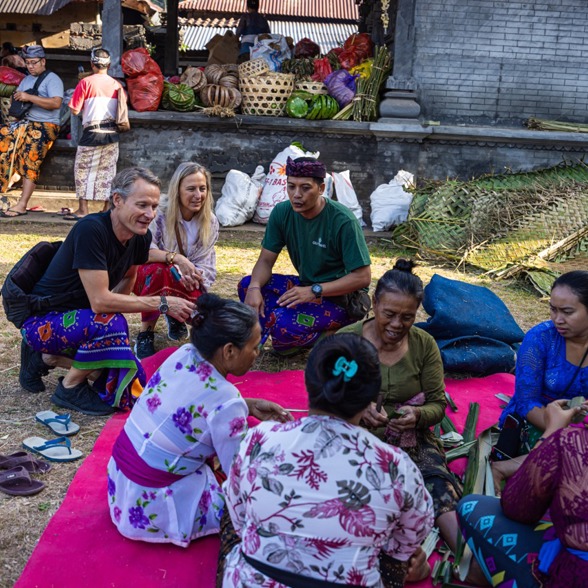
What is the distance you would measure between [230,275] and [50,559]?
14.9ft

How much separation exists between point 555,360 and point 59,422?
2.46 metres

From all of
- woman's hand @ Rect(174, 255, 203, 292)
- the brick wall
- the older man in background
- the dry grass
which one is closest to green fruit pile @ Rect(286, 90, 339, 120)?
the brick wall

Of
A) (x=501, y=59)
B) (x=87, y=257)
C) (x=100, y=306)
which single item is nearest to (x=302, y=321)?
(x=100, y=306)

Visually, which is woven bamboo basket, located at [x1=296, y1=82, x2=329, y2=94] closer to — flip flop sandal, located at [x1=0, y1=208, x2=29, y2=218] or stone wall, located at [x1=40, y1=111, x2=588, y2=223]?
stone wall, located at [x1=40, y1=111, x2=588, y2=223]

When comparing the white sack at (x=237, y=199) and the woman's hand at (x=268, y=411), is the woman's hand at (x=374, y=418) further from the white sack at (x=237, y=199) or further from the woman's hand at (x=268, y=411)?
the white sack at (x=237, y=199)

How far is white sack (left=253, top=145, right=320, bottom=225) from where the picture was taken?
8.94 metres

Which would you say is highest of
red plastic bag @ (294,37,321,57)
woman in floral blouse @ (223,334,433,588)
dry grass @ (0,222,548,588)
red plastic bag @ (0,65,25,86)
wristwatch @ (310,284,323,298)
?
red plastic bag @ (294,37,321,57)

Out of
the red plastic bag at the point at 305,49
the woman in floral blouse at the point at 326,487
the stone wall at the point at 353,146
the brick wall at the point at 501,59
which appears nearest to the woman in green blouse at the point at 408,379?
the woman in floral blouse at the point at 326,487

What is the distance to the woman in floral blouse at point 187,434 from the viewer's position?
273 centimetres

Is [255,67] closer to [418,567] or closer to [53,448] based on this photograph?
[53,448]

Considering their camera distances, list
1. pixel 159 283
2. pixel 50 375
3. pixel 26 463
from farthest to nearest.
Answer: pixel 159 283, pixel 50 375, pixel 26 463

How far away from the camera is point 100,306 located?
4020 millimetres

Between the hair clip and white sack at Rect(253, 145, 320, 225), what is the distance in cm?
689

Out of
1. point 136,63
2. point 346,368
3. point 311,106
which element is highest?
point 136,63
